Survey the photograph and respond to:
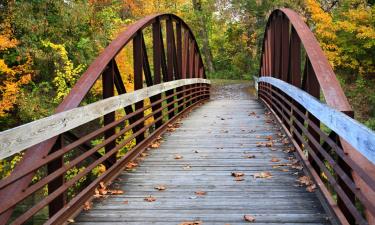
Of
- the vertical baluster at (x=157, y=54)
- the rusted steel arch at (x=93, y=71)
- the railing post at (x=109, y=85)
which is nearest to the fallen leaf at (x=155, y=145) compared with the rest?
the vertical baluster at (x=157, y=54)

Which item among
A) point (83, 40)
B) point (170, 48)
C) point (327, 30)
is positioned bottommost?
point (170, 48)

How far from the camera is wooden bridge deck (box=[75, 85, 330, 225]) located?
14.9 feet

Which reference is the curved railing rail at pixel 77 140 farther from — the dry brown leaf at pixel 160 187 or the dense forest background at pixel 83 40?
the dense forest background at pixel 83 40

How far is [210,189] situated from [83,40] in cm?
1287

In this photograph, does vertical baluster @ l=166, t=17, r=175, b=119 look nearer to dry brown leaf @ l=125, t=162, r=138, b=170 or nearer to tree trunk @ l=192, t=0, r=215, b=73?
dry brown leaf @ l=125, t=162, r=138, b=170

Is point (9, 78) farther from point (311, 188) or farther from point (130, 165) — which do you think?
point (311, 188)

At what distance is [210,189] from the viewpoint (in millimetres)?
5504

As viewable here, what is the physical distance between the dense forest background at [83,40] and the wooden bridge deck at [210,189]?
869 centimetres

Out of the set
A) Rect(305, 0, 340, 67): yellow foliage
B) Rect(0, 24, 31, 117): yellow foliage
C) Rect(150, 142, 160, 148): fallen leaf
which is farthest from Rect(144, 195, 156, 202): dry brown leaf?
Rect(305, 0, 340, 67): yellow foliage

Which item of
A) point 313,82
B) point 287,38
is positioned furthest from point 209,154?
point 287,38

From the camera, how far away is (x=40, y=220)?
557 inches

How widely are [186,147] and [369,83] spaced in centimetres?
1873

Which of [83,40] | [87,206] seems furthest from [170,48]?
[87,206]

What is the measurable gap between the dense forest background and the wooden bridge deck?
28.5 feet
